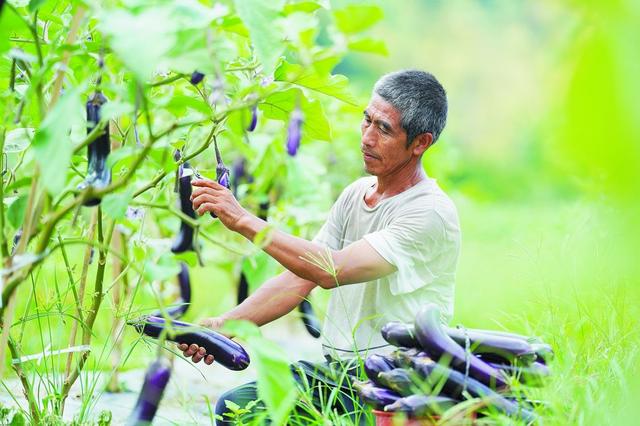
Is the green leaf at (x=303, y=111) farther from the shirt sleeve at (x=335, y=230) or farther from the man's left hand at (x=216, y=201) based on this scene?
the shirt sleeve at (x=335, y=230)

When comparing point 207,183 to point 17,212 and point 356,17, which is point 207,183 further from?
point 356,17

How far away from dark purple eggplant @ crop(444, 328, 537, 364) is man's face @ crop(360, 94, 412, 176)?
0.66 m

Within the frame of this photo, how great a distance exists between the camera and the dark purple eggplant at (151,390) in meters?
1.54

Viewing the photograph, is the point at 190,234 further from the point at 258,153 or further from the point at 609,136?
the point at 258,153

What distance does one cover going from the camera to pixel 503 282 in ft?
14.1

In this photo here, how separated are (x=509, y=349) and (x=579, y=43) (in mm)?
569

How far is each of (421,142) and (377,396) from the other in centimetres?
81

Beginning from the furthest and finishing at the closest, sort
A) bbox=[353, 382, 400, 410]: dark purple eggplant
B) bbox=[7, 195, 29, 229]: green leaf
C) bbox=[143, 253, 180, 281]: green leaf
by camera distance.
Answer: bbox=[353, 382, 400, 410]: dark purple eggplant
bbox=[7, 195, 29, 229]: green leaf
bbox=[143, 253, 180, 281]: green leaf

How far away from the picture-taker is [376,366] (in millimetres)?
1735

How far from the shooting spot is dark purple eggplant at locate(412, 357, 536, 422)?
1630 millimetres

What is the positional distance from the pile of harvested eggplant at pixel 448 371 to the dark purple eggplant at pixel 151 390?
393 millimetres

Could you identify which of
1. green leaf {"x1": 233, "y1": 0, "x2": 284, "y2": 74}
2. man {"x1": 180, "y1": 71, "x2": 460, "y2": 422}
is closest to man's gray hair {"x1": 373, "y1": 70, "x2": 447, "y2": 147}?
man {"x1": 180, "y1": 71, "x2": 460, "y2": 422}

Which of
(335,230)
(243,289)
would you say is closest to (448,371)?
(335,230)

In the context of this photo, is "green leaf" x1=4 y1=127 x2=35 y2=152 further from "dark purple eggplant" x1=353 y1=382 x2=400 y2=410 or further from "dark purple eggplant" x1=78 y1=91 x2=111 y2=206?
"dark purple eggplant" x1=353 y1=382 x2=400 y2=410
